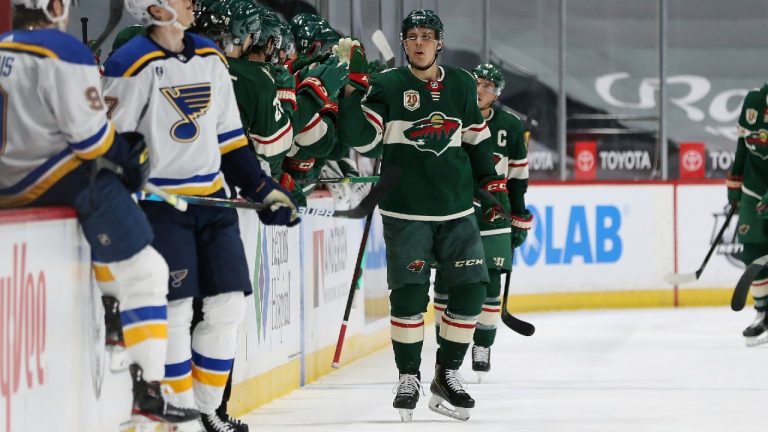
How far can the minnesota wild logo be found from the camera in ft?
17.7

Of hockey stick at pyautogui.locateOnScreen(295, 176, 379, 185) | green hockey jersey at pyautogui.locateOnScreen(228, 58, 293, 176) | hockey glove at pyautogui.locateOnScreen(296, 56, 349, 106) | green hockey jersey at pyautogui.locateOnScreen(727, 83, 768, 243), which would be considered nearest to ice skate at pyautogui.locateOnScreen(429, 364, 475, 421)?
green hockey jersey at pyautogui.locateOnScreen(228, 58, 293, 176)

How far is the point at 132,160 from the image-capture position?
3793mm

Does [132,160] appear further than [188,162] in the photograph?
No

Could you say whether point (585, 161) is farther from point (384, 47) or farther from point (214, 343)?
point (214, 343)

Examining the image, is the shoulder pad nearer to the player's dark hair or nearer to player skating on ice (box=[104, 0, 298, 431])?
the player's dark hair

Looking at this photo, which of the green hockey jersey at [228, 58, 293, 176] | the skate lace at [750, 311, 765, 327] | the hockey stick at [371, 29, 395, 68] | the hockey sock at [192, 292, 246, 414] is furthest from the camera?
the skate lace at [750, 311, 765, 327]

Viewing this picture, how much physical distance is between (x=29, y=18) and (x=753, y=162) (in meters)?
5.39

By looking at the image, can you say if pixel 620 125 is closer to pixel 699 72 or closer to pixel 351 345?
pixel 699 72

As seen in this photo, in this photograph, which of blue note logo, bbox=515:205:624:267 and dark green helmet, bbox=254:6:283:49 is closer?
dark green helmet, bbox=254:6:283:49

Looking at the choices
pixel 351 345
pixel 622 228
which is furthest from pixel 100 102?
pixel 622 228

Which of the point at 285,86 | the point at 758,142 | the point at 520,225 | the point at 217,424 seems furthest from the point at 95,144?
the point at 758,142

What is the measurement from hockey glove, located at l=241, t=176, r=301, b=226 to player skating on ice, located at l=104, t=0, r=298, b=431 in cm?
9

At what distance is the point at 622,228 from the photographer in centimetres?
1078

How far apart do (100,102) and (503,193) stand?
3.21 m
